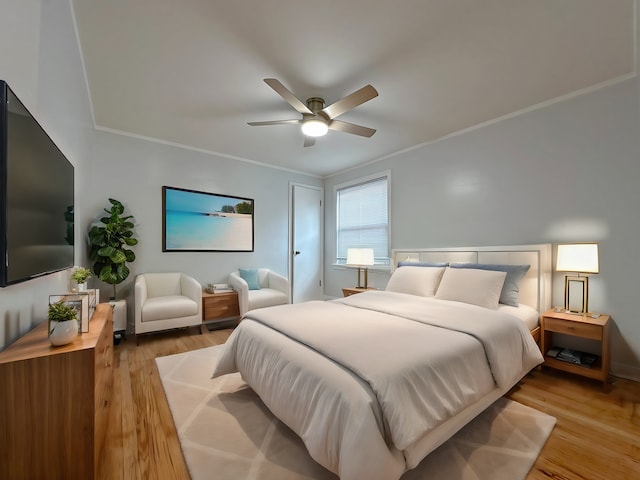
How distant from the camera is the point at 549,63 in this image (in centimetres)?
221

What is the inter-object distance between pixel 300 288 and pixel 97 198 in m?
3.33

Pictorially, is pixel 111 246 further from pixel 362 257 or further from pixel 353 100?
pixel 362 257

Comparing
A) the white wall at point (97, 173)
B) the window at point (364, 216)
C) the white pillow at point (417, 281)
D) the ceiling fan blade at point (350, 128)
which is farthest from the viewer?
the window at point (364, 216)

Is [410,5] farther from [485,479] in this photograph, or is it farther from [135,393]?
[135,393]

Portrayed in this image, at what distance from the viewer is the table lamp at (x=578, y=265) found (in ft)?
7.62

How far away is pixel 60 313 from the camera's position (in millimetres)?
1208

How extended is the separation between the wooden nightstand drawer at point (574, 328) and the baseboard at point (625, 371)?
1.83 ft

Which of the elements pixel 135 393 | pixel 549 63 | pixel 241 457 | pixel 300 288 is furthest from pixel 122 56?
pixel 300 288

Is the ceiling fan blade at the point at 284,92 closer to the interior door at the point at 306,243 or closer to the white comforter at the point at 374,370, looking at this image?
the white comforter at the point at 374,370

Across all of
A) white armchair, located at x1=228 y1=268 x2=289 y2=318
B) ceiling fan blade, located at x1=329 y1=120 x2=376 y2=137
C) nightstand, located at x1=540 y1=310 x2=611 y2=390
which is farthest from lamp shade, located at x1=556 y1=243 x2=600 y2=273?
white armchair, located at x1=228 y1=268 x2=289 y2=318

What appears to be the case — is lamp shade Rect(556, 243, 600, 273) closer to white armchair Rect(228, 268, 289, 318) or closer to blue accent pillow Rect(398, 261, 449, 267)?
blue accent pillow Rect(398, 261, 449, 267)

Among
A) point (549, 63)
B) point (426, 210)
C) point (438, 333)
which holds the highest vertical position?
point (549, 63)

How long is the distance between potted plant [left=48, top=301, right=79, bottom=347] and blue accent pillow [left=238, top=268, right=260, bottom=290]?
314 cm

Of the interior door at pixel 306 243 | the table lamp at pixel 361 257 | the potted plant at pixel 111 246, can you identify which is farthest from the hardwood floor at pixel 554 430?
the interior door at pixel 306 243
